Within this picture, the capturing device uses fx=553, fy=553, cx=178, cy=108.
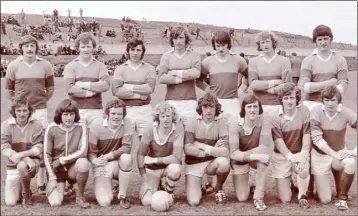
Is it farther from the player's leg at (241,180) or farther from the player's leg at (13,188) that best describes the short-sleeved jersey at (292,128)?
the player's leg at (13,188)

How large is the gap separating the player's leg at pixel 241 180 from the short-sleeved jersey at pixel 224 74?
772mm

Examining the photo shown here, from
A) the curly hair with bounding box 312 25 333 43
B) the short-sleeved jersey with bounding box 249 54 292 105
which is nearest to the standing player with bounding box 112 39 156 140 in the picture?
the short-sleeved jersey with bounding box 249 54 292 105

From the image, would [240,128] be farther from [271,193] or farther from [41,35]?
[41,35]

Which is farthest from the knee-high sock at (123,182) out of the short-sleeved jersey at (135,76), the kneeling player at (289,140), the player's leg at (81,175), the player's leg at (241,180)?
the kneeling player at (289,140)

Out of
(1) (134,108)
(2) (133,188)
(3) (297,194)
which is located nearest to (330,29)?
(3) (297,194)

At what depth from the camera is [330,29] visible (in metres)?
5.48

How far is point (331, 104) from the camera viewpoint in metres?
5.16

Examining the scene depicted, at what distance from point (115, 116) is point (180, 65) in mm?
938

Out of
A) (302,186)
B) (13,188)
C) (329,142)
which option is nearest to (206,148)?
(302,186)

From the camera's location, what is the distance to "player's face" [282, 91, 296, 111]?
204 inches

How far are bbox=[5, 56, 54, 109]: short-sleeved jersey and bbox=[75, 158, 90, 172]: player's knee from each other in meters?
0.89

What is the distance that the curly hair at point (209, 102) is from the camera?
5.13 m

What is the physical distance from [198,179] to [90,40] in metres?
1.76

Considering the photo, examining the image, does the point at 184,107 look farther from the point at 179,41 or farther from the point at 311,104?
the point at 311,104
